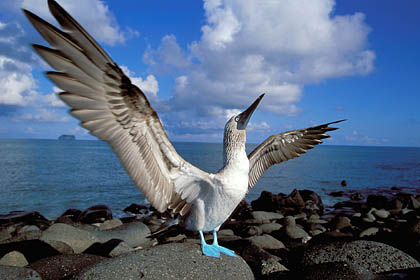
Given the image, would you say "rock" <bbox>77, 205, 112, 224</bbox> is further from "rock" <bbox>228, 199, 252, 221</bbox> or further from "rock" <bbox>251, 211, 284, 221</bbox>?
"rock" <bbox>251, 211, 284, 221</bbox>

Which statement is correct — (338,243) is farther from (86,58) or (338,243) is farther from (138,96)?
(86,58)

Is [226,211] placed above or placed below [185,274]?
above

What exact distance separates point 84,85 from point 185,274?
254 centimetres

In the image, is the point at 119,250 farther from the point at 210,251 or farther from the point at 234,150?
the point at 234,150

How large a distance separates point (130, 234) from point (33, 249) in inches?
94.1

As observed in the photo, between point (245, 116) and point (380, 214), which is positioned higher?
point (245, 116)

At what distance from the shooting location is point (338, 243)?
5.19m

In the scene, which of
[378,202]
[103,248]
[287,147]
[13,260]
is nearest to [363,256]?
[287,147]

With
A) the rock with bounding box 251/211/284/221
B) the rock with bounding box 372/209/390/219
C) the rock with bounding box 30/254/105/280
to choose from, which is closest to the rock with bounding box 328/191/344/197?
the rock with bounding box 372/209/390/219

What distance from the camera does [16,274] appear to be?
414 centimetres

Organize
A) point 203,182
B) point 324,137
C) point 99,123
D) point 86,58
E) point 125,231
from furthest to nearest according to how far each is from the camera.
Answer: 1. point 125,231
2. point 324,137
3. point 203,182
4. point 99,123
5. point 86,58

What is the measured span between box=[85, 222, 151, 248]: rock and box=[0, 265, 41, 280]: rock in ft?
9.93

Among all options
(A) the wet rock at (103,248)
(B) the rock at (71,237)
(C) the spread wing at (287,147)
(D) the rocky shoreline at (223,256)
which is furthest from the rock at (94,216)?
(C) the spread wing at (287,147)

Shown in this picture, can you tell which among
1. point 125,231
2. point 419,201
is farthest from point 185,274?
point 419,201
